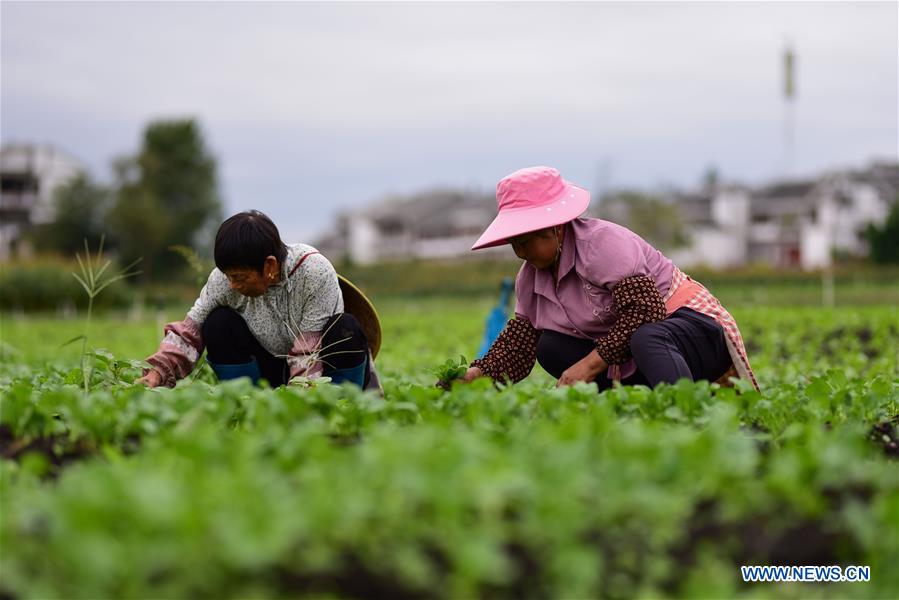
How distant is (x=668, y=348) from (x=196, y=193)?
4220cm

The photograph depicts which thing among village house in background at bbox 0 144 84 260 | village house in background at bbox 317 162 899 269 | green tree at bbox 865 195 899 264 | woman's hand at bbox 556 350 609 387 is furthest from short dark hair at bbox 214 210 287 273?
village house in background at bbox 0 144 84 260

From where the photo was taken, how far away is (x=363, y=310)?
4688 millimetres

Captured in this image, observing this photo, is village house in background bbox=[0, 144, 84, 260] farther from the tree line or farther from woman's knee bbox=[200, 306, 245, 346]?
woman's knee bbox=[200, 306, 245, 346]

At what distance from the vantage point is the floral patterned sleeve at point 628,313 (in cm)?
369

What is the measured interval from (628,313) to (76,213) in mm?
40085

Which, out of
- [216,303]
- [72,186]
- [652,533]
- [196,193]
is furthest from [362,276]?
[652,533]

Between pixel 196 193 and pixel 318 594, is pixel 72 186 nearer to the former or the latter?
pixel 196 193

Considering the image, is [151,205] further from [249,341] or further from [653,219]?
[249,341]

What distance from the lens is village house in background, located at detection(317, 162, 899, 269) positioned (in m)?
53.4

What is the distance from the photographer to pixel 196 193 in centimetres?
4366

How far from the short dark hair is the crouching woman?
0.10 meters

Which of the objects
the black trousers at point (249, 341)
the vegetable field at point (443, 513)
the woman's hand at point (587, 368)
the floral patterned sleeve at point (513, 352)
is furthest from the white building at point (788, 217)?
the vegetable field at point (443, 513)

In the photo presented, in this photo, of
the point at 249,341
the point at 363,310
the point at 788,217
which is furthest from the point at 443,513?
the point at 788,217

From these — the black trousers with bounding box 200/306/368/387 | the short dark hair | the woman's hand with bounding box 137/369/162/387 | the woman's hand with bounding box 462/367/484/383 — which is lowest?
the woman's hand with bounding box 462/367/484/383
